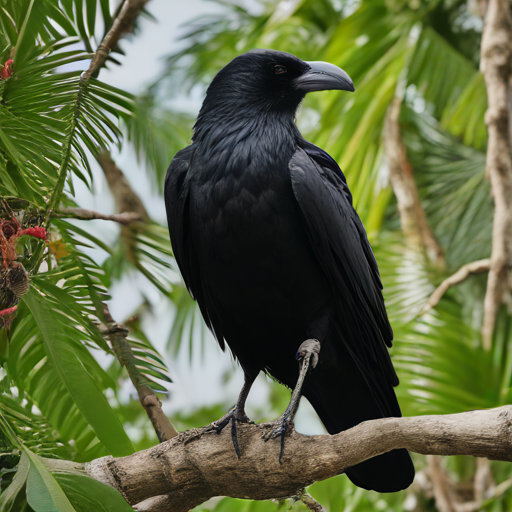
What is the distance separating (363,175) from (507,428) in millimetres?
3596

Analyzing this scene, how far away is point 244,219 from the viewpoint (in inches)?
81.2

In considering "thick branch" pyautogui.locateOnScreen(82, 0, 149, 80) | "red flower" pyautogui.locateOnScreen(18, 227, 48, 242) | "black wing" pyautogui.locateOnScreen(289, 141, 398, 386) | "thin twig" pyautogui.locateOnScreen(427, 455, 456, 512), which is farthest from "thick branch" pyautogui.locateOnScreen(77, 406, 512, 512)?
"thin twig" pyautogui.locateOnScreen(427, 455, 456, 512)

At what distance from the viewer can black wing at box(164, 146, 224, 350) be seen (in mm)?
2248

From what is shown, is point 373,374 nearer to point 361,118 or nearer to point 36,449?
point 36,449

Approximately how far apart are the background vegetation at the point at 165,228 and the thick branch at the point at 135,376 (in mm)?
27

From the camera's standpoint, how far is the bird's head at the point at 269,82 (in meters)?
2.39

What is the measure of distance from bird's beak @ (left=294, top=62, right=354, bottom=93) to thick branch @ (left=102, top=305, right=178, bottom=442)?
1.16 meters

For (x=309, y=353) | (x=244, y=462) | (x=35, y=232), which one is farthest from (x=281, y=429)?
(x=35, y=232)

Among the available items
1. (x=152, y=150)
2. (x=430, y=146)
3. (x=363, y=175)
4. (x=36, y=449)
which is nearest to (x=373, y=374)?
(x=36, y=449)

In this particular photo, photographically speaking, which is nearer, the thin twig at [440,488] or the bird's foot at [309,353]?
the bird's foot at [309,353]

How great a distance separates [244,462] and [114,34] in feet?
5.11

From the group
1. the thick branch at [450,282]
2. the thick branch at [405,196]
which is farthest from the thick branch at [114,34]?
the thick branch at [405,196]

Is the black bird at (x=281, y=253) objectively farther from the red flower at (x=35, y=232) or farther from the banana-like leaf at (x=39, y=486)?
the banana-like leaf at (x=39, y=486)

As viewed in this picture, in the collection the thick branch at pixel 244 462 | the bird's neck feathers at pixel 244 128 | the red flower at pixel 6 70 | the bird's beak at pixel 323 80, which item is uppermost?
the red flower at pixel 6 70
